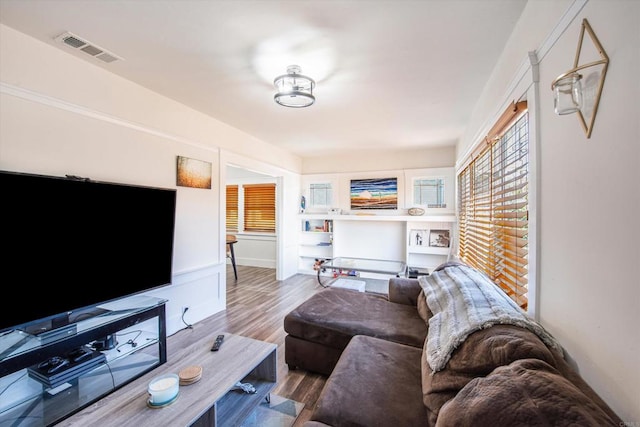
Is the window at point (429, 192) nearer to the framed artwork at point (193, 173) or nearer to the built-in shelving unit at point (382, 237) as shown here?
the built-in shelving unit at point (382, 237)

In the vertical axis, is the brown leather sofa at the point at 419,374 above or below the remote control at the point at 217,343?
above

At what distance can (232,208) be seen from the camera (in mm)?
6594

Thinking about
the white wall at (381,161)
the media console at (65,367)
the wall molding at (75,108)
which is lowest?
the media console at (65,367)

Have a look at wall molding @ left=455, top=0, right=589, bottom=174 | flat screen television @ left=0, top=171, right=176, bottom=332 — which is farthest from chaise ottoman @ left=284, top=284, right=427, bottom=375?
wall molding @ left=455, top=0, right=589, bottom=174

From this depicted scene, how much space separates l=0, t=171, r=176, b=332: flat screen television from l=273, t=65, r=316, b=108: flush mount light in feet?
4.32

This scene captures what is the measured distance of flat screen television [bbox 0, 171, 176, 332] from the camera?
1.47m

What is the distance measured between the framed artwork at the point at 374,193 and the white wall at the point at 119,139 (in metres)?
2.32

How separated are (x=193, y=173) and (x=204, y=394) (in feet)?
7.47

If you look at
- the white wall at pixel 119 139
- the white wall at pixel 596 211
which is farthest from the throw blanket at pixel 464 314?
the white wall at pixel 119 139

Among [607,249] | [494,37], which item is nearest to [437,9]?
[494,37]

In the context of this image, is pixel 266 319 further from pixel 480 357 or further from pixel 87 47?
pixel 87 47

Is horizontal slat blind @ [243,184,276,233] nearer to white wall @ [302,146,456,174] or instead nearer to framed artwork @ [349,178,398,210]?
white wall @ [302,146,456,174]

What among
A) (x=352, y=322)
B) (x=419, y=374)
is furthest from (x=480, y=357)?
(x=352, y=322)

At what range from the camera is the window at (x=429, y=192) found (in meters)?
4.65
